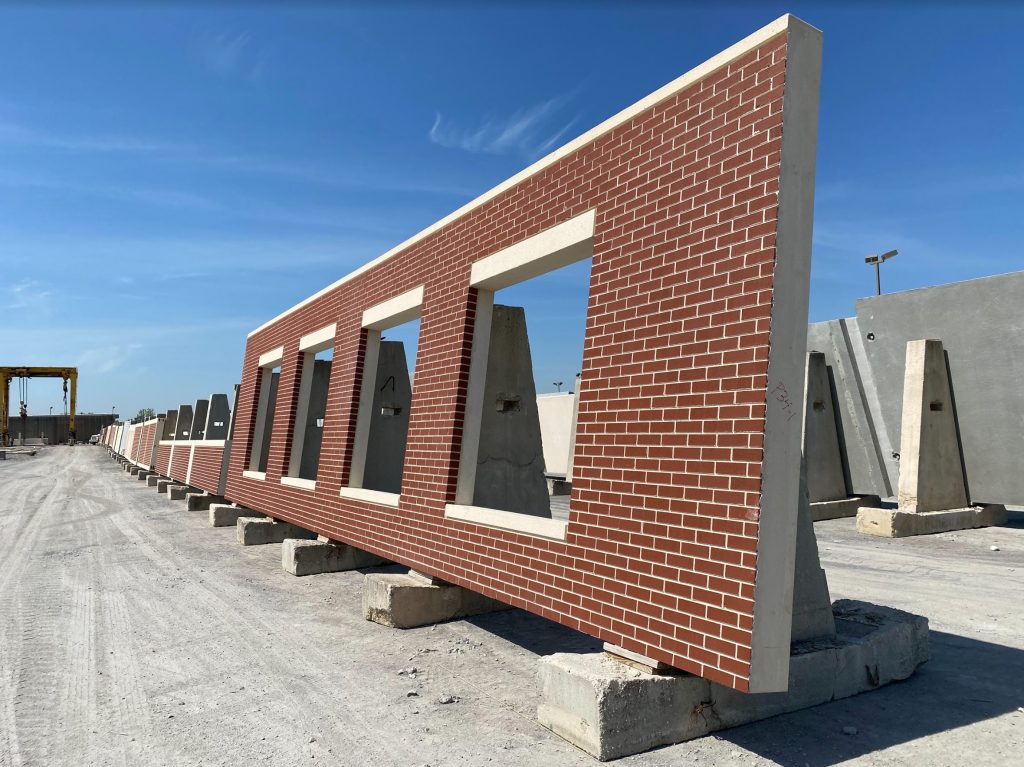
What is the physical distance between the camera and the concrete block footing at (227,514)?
14.2 metres

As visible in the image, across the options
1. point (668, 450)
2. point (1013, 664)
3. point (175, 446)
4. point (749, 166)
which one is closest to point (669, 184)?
point (749, 166)

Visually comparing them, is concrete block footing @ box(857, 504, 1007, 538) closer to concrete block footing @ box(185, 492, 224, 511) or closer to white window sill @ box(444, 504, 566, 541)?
white window sill @ box(444, 504, 566, 541)

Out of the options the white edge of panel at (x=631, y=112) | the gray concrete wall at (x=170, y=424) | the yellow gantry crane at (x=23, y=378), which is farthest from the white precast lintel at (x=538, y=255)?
the yellow gantry crane at (x=23, y=378)

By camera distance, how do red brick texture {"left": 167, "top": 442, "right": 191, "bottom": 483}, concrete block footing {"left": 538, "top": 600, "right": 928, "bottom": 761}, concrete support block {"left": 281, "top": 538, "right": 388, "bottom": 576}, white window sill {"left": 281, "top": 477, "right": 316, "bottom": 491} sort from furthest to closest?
red brick texture {"left": 167, "top": 442, "right": 191, "bottom": 483}, white window sill {"left": 281, "top": 477, "right": 316, "bottom": 491}, concrete support block {"left": 281, "top": 538, "right": 388, "bottom": 576}, concrete block footing {"left": 538, "top": 600, "right": 928, "bottom": 761}

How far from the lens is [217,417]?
929 inches

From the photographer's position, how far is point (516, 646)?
6.05 meters

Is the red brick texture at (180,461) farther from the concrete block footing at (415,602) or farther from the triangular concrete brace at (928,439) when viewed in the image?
the triangular concrete brace at (928,439)

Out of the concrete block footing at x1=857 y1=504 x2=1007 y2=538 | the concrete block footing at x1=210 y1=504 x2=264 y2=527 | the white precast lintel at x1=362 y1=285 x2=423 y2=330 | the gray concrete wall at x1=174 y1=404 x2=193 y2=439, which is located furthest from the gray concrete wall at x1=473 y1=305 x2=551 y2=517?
the gray concrete wall at x1=174 y1=404 x2=193 y2=439

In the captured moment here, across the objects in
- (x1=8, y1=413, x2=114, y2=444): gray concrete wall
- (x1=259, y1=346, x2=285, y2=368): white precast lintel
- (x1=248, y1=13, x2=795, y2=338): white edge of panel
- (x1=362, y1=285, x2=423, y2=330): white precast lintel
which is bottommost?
(x1=8, y1=413, x2=114, y2=444): gray concrete wall

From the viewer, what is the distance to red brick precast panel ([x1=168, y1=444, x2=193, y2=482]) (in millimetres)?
21188

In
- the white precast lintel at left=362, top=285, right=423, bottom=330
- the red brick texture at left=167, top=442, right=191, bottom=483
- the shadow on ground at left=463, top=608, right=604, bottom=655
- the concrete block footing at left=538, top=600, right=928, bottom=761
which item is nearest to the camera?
the concrete block footing at left=538, top=600, right=928, bottom=761

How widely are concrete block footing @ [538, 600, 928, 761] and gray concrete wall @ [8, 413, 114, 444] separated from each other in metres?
106

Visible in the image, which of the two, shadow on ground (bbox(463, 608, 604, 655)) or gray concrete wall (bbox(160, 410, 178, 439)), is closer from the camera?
shadow on ground (bbox(463, 608, 604, 655))

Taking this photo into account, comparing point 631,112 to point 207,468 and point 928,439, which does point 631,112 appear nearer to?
point 928,439
